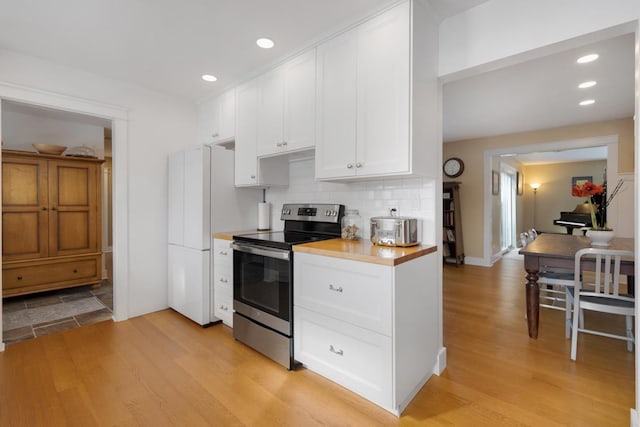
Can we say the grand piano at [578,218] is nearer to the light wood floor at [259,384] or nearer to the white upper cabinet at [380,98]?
the light wood floor at [259,384]

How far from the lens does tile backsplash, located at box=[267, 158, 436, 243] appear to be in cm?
208

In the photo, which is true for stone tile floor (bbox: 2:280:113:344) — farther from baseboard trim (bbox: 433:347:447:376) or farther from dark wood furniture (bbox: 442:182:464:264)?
dark wood furniture (bbox: 442:182:464:264)

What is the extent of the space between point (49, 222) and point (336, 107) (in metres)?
3.93

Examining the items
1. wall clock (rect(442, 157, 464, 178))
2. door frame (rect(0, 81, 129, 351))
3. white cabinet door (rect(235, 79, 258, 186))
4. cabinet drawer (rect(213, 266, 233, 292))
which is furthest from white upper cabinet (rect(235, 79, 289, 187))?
wall clock (rect(442, 157, 464, 178))

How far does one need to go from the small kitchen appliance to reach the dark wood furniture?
3.86 metres

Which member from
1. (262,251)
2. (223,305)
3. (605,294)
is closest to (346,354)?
(262,251)

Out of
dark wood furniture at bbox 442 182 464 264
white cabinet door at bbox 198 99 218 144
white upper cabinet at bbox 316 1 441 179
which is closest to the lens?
white upper cabinet at bbox 316 1 441 179

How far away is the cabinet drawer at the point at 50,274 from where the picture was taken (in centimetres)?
350

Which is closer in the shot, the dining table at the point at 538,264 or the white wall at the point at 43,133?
the dining table at the point at 538,264

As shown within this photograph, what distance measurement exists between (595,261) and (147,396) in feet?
A: 10.9

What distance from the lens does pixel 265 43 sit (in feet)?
7.58

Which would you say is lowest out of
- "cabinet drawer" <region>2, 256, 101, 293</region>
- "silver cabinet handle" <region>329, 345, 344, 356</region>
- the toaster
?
"silver cabinet handle" <region>329, 345, 344, 356</region>

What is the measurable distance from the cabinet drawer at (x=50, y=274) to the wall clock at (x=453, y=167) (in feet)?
20.2

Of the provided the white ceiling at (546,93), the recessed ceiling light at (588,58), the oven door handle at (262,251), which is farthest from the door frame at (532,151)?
the oven door handle at (262,251)
